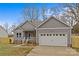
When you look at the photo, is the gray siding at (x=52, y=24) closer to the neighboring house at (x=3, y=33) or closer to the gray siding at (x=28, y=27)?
the gray siding at (x=28, y=27)

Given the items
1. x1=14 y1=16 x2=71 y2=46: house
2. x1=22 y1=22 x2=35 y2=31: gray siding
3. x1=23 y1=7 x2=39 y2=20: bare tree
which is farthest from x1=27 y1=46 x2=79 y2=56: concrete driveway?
x1=23 y1=7 x2=39 y2=20: bare tree

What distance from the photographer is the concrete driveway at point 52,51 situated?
19734 millimetres

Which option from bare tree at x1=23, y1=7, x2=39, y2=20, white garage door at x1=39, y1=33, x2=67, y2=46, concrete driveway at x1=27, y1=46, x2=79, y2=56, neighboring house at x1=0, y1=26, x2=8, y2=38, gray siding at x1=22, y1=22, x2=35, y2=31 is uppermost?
bare tree at x1=23, y1=7, x2=39, y2=20

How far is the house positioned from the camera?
1994 cm

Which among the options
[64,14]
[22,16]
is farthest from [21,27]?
[64,14]

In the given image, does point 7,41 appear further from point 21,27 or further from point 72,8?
point 72,8

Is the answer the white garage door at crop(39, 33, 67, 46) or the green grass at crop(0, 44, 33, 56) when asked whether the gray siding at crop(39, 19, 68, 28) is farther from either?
the green grass at crop(0, 44, 33, 56)

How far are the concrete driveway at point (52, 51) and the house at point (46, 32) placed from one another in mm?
212

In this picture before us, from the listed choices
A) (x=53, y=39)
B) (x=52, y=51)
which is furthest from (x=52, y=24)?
(x=52, y=51)

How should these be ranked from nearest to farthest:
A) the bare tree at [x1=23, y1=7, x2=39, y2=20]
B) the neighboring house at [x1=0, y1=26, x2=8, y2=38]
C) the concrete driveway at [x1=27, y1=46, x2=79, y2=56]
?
the concrete driveway at [x1=27, y1=46, x2=79, y2=56] → the bare tree at [x1=23, y1=7, x2=39, y2=20] → the neighboring house at [x1=0, y1=26, x2=8, y2=38]

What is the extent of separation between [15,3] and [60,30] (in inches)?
78.1

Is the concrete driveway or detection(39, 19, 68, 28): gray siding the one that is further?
detection(39, 19, 68, 28): gray siding

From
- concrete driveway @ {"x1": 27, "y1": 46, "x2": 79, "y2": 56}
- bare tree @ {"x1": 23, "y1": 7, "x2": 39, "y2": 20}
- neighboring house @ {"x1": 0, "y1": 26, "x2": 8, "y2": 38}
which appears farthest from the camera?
neighboring house @ {"x1": 0, "y1": 26, "x2": 8, "y2": 38}

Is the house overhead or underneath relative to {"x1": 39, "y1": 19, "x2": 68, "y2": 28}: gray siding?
underneath
